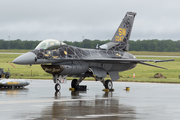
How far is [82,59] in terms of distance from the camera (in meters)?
24.5

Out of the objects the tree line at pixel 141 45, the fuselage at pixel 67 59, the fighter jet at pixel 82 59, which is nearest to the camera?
the fuselage at pixel 67 59

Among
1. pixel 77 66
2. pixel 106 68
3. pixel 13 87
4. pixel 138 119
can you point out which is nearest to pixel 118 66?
pixel 106 68

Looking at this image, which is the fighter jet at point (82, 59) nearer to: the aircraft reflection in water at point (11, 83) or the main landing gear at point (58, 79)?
the main landing gear at point (58, 79)

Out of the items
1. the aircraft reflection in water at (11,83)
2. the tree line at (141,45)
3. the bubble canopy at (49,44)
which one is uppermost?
the tree line at (141,45)

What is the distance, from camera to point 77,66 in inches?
966

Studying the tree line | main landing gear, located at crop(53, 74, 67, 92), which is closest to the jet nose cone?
main landing gear, located at crop(53, 74, 67, 92)

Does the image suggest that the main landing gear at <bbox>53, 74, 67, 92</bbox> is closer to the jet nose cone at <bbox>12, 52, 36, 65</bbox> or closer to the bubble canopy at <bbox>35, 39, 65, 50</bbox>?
the bubble canopy at <bbox>35, 39, 65, 50</bbox>

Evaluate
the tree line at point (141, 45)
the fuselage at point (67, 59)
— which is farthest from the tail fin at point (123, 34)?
the tree line at point (141, 45)

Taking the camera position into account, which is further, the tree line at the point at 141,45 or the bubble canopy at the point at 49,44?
the tree line at the point at 141,45

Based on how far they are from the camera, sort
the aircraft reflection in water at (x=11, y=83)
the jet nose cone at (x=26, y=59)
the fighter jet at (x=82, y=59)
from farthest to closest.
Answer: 1. the aircraft reflection in water at (x=11, y=83)
2. the fighter jet at (x=82, y=59)
3. the jet nose cone at (x=26, y=59)

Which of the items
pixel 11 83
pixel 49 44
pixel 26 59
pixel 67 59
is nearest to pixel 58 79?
pixel 67 59

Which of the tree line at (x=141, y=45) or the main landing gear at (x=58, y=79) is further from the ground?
the tree line at (x=141, y=45)

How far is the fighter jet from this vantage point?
22781 mm

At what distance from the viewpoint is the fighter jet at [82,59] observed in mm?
22781
